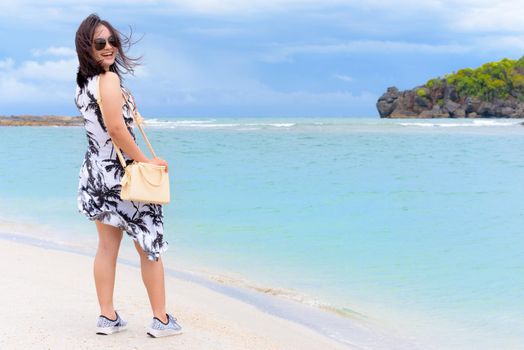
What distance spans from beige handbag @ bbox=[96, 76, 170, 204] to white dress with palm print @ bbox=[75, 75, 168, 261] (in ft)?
0.26

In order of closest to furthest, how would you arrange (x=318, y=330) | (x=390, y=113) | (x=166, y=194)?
(x=166, y=194) < (x=318, y=330) < (x=390, y=113)

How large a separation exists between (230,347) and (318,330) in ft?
3.75

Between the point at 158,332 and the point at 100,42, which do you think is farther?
the point at 158,332

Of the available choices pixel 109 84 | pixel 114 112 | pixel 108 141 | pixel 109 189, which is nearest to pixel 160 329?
pixel 109 189

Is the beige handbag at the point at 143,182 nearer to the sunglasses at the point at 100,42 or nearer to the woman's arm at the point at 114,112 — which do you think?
the woman's arm at the point at 114,112

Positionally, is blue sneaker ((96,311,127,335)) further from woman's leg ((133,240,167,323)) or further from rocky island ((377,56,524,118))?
rocky island ((377,56,524,118))

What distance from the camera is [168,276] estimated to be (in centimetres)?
577

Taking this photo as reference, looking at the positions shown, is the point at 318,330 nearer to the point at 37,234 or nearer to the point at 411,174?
the point at 37,234

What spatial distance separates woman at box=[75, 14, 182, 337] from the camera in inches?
123

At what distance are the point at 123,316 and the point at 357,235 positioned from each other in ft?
16.4

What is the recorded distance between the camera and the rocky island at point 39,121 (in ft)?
229

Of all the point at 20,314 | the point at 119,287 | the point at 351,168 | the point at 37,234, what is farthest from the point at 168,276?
the point at 351,168

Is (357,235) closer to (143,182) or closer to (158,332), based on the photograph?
(158,332)

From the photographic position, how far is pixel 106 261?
3393 mm
